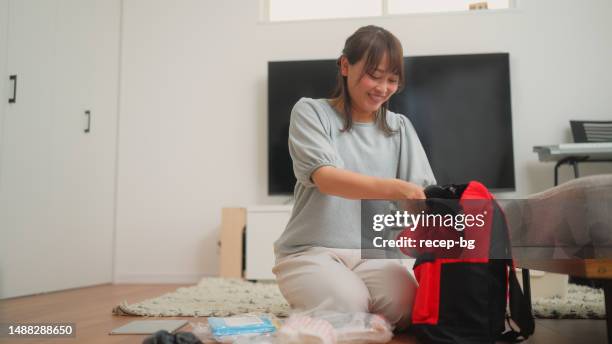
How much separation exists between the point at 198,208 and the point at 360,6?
70.7 inches

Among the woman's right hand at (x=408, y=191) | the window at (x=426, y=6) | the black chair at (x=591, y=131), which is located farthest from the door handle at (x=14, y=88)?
the black chair at (x=591, y=131)

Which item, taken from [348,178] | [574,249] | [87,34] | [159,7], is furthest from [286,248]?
[159,7]

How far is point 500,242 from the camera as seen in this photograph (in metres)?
1.03

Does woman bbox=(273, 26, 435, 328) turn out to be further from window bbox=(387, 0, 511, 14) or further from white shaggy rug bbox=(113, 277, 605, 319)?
window bbox=(387, 0, 511, 14)

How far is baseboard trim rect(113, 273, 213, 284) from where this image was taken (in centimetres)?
323

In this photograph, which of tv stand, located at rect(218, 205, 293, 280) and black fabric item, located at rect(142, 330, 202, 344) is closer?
black fabric item, located at rect(142, 330, 202, 344)

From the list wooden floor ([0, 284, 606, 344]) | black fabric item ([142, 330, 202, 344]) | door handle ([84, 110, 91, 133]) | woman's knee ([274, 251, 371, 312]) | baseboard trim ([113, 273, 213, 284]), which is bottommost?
baseboard trim ([113, 273, 213, 284])

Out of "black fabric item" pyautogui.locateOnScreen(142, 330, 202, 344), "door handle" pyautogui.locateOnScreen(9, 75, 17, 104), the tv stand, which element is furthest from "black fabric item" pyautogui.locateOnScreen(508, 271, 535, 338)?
"door handle" pyautogui.locateOnScreen(9, 75, 17, 104)

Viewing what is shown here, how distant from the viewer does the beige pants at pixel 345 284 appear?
1.20 metres

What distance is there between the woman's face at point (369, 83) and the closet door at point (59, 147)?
1829 millimetres

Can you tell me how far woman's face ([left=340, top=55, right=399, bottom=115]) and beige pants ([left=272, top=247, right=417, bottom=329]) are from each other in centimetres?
41

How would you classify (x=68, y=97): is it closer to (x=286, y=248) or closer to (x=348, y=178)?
(x=286, y=248)

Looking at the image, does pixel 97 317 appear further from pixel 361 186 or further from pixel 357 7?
pixel 357 7

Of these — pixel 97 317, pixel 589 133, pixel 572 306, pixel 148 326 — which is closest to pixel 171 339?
pixel 148 326
